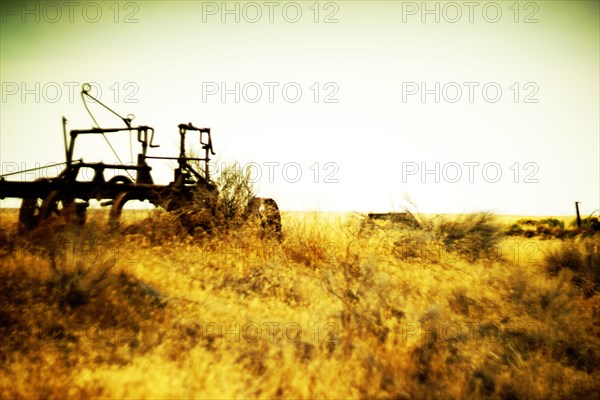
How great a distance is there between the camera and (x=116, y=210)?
6.12m

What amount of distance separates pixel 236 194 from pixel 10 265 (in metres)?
4.51

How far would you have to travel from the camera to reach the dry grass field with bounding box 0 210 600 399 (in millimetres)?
2809

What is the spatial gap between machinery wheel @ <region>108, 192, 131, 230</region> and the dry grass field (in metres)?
0.22

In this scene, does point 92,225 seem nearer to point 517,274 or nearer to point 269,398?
point 269,398

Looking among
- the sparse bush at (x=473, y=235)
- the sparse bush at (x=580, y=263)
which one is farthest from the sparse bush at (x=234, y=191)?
the sparse bush at (x=580, y=263)

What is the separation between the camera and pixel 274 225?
7480 mm

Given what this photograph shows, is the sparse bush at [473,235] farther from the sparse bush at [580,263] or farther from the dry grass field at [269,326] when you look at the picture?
the dry grass field at [269,326]

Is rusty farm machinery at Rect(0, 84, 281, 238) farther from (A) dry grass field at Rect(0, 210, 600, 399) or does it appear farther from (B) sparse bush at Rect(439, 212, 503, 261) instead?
(B) sparse bush at Rect(439, 212, 503, 261)

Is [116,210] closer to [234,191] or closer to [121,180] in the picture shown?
[121,180]

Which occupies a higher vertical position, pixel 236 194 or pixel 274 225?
pixel 236 194

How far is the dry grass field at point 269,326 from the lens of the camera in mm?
2809

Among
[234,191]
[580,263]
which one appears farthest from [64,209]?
[580,263]

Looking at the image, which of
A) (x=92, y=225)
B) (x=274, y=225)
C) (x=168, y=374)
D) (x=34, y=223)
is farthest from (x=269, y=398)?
(x=34, y=223)

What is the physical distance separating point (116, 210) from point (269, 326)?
4337 millimetres
